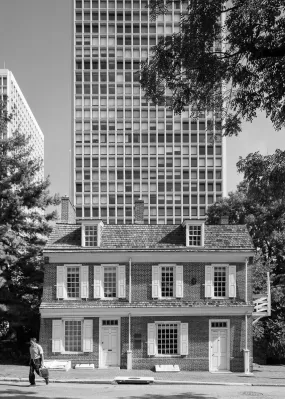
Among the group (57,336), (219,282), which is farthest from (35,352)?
(219,282)

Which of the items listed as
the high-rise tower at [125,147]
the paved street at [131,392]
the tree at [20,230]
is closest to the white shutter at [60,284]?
the tree at [20,230]

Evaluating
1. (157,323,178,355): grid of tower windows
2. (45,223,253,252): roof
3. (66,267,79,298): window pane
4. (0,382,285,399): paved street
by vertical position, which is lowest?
(0,382,285,399): paved street

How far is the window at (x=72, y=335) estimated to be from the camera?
33.1 m

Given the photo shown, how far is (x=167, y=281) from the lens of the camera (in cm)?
3400

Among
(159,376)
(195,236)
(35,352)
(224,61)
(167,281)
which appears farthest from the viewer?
(195,236)

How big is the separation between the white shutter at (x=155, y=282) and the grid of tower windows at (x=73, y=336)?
14.9ft

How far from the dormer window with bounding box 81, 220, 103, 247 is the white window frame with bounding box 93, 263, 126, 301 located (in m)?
1.38

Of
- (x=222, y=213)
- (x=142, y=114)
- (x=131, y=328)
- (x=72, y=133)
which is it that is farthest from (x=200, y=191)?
(x=131, y=328)

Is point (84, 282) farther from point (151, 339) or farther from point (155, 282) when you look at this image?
point (151, 339)

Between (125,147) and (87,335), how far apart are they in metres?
92.5

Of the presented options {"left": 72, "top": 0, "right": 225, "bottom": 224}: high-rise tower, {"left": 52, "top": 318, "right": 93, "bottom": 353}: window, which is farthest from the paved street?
{"left": 72, "top": 0, "right": 225, "bottom": 224}: high-rise tower

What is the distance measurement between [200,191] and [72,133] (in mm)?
29232

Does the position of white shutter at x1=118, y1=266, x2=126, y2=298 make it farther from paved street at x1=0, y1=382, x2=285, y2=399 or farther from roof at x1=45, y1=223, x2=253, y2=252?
paved street at x1=0, y1=382, x2=285, y2=399

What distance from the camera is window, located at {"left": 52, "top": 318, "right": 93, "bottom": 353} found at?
33.1 metres
